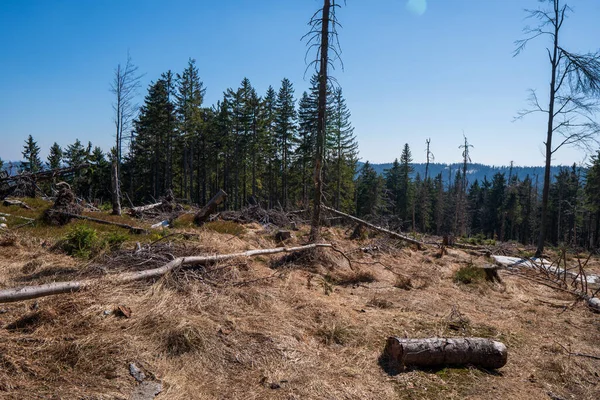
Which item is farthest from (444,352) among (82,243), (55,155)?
(55,155)

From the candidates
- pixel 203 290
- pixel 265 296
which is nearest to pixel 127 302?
pixel 203 290

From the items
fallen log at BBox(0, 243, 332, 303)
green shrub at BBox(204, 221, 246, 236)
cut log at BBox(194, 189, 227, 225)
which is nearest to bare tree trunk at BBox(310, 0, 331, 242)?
fallen log at BBox(0, 243, 332, 303)

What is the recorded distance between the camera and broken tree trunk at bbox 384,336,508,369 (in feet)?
12.8

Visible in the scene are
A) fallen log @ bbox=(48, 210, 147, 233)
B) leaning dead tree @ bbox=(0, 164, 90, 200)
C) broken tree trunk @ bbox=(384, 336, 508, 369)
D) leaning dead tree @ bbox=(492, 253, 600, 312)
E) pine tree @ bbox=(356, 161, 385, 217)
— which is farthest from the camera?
pine tree @ bbox=(356, 161, 385, 217)

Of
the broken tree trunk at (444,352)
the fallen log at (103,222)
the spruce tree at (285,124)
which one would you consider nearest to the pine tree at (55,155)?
the spruce tree at (285,124)

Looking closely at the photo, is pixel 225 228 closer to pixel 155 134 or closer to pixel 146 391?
pixel 146 391

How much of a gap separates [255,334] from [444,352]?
2.31 meters

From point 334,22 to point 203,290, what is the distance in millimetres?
7245

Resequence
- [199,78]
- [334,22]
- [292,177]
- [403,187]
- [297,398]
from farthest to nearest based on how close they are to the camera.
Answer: [403,187]
[292,177]
[199,78]
[334,22]
[297,398]

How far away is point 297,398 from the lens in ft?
10.4

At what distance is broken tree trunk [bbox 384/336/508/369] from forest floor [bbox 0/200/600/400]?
0.13 meters

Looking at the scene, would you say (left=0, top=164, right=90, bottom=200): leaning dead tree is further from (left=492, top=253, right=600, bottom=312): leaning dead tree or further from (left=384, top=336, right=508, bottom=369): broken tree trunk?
(left=492, top=253, right=600, bottom=312): leaning dead tree

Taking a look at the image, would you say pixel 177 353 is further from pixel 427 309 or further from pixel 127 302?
pixel 427 309

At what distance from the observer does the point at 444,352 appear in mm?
4004
